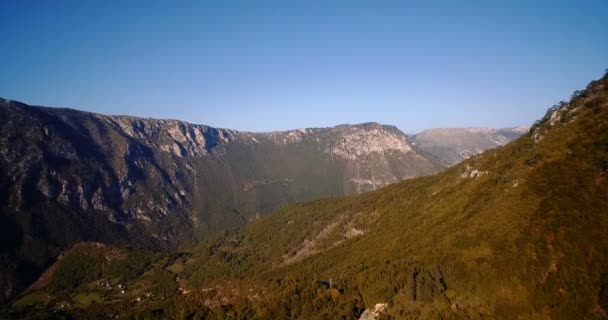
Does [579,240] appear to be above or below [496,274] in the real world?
above

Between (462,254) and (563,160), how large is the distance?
65.6 metres

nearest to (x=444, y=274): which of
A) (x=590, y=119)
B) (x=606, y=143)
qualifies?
(x=606, y=143)

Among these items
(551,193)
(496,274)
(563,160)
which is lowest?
(496,274)

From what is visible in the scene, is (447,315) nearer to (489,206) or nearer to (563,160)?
(489,206)

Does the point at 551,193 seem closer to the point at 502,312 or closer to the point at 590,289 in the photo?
the point at 590,289

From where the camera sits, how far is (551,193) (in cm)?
16475

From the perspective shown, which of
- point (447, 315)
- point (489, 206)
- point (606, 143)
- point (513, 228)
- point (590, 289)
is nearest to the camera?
point (590, 289)

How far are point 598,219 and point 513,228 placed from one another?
91.5 feet

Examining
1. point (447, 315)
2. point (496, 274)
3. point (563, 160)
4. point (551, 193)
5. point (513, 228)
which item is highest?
point (563, 160)

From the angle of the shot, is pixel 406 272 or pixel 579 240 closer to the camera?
pixel 579 240

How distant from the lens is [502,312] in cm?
12794

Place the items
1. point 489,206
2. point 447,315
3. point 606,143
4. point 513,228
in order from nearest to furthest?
1. point 447,315
2. point 513,228
3. point 606,143
4. point 489,206

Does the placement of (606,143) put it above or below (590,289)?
above

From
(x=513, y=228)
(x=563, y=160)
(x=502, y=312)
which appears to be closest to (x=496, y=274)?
(x=502, y=312)
